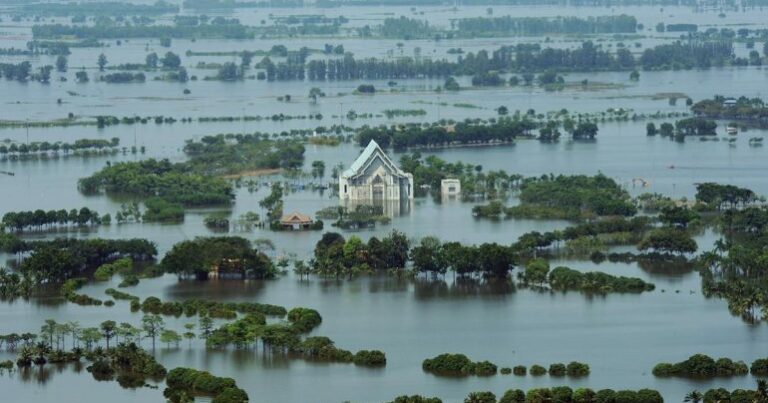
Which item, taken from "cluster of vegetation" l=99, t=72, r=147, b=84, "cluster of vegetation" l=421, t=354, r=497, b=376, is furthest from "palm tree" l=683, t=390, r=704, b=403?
"cluster of vegetation" l=99, t=72, r=147, b=84

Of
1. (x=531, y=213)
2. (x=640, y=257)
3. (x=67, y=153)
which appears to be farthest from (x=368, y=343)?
(x=67, y=153)

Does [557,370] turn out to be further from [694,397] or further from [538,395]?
[694,397]

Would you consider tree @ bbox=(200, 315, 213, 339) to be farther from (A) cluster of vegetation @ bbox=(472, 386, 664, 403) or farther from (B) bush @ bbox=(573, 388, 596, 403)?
(B) bush @ bbox=(573, 388, 596, 403)

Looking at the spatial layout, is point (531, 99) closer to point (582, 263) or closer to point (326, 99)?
point (326, 99)

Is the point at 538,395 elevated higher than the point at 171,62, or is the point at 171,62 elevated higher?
the point at 171,62

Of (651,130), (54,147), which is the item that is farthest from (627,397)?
(651,130)

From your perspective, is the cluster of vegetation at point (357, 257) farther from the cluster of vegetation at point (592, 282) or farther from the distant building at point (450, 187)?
the distant building at point (450, 187)
